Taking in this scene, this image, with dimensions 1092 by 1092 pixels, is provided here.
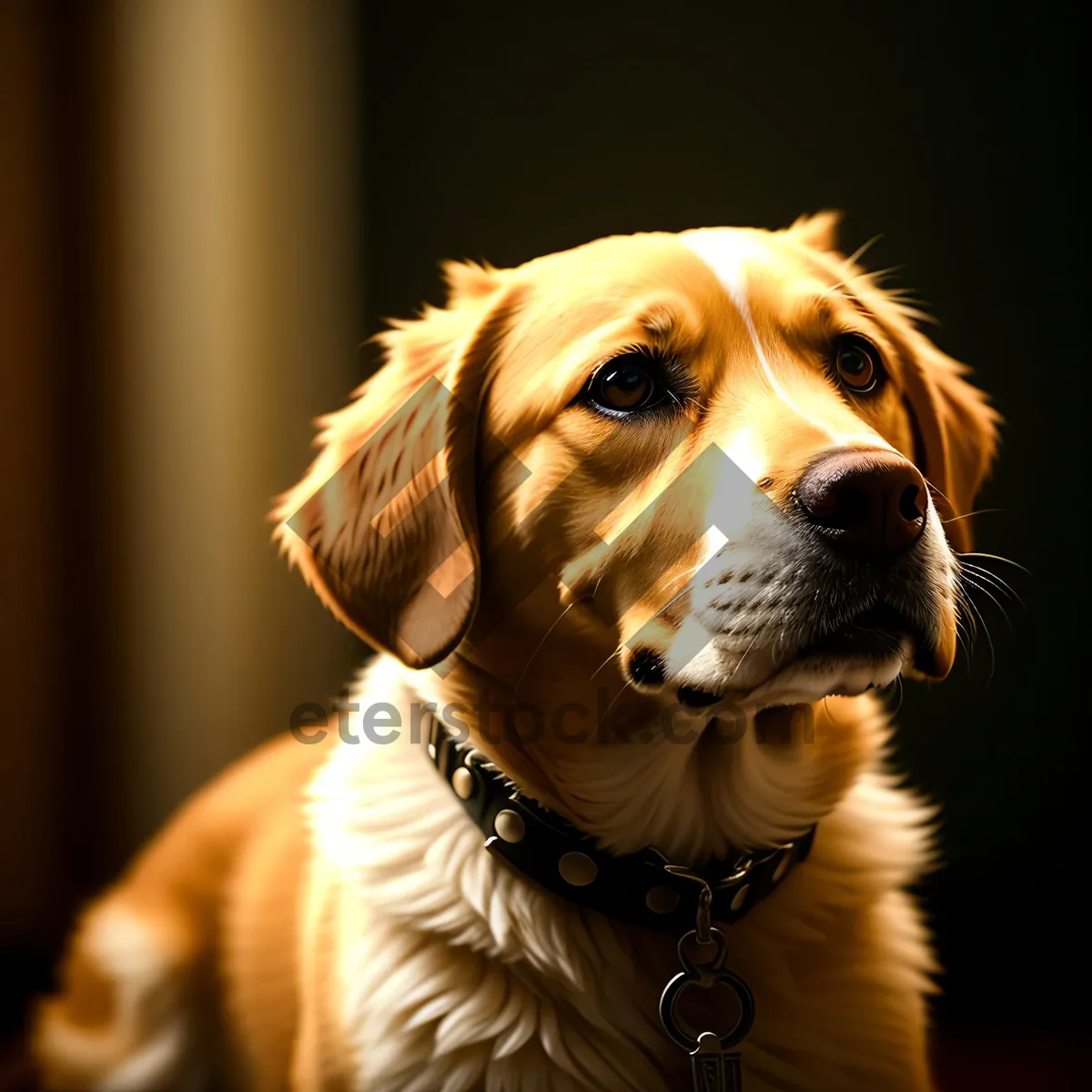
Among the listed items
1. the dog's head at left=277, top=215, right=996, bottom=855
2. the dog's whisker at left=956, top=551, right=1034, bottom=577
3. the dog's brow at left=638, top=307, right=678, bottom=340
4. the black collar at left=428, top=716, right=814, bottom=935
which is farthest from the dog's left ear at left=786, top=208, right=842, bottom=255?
the black collar at left=428, top=716, right=814, bottom=935

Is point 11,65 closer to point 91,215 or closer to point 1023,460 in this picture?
point 91,215

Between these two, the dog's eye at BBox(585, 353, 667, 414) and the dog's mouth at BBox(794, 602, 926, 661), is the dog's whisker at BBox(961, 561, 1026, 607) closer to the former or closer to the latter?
the dog's mouth at BBox(794, 602, 926, 661)

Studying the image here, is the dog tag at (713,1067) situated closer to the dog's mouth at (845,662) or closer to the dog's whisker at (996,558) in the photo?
the dog's mouth at (845,662)

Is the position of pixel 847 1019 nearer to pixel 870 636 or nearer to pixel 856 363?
pixel 870 636

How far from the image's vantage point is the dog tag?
987 mm

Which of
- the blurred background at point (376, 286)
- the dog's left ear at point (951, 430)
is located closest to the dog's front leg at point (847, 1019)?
the blurred background at point (376, 286)

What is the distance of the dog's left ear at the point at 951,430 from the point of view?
3.77 ft

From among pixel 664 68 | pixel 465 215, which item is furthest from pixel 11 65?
pixel 664 68

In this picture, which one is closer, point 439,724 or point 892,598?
point 892,598

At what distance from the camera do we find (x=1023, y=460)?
4.17 ft

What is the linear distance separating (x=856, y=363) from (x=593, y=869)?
613 millimetres

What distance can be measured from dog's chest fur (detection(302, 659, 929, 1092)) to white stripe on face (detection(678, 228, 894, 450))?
54 cm

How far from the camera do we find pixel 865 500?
2.75ft

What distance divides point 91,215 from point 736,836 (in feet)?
4.40
